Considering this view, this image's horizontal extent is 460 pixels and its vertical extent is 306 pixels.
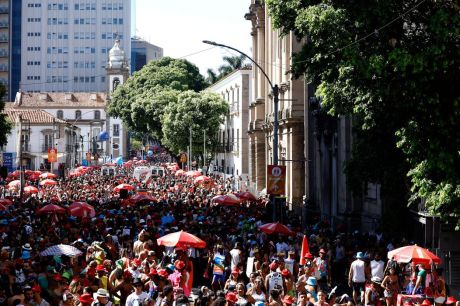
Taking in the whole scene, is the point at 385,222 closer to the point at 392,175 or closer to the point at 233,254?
the point at 392,175

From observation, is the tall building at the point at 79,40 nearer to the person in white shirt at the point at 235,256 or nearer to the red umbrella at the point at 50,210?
the red umbrella at the point at 50,210

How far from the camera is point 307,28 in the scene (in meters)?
21.4

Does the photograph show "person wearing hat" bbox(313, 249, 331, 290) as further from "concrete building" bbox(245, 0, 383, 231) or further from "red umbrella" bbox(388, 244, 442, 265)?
"concrete building" bbox(245, 0, 383, 231)

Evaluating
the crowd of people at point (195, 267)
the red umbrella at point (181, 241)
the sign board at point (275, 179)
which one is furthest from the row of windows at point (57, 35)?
the red umbrella at point (181, 241)

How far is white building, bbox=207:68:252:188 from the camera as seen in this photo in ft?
235

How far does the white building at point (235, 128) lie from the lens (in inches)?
2825

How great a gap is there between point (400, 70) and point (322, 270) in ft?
16.3

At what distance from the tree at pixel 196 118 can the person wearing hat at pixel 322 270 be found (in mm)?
56906

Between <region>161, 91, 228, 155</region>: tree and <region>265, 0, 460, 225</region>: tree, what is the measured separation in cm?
5609

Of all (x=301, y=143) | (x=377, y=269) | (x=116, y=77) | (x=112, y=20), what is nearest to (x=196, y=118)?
(x=301, y=143)

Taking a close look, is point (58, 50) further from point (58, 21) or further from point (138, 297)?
point (138, 297)

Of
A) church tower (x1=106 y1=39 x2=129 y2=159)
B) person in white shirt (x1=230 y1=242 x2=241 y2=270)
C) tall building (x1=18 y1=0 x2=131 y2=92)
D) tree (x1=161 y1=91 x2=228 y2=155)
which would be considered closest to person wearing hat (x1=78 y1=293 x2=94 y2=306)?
person in white shirt (x1=230 y1=242 x2=241 y2=270)

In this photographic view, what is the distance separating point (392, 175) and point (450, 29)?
21.6 ft

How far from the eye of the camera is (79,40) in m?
170
